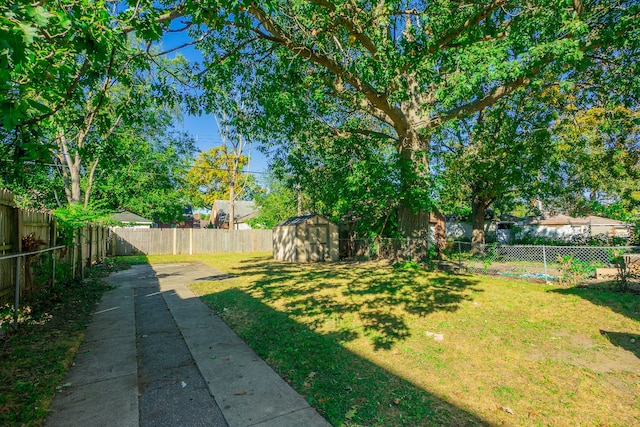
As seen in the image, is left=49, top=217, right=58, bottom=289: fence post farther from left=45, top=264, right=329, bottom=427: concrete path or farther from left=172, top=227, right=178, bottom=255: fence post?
left=172, top=227, right=178, bottom=255: fence post

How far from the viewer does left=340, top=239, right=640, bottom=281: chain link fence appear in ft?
30.2

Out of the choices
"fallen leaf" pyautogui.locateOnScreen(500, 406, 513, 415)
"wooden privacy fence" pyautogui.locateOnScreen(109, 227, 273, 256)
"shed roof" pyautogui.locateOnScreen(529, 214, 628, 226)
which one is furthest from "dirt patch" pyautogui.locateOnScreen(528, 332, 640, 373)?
"shed roof" pyautogui.locateOnScreen(529, 214, 628, 226)

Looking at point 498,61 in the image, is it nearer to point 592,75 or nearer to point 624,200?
point 592,75

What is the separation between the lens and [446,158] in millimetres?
16828

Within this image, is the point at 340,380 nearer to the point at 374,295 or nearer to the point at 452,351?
the point at 452,351

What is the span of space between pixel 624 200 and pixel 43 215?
91.2ft

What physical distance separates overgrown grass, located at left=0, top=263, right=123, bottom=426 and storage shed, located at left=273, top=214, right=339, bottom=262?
34.4 ft

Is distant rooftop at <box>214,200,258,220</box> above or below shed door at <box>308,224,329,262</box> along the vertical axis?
above

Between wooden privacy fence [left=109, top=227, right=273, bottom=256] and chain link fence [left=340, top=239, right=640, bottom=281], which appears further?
wooden privacy fence [left=109, top=227, right=273, bottom=256]

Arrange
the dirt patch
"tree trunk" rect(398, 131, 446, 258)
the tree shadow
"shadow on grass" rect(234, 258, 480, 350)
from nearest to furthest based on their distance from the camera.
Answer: the dirt patch
the tree shadow
"shadow on grass" rect(234, 258, 480, 350)
"tree trunk" rect(398, 131, 446, 258)

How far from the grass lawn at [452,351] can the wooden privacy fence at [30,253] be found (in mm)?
3321

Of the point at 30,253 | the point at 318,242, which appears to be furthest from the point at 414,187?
the point at 30,253

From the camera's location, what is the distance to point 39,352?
13.9 ft

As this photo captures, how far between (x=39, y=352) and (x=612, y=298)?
1064cm
